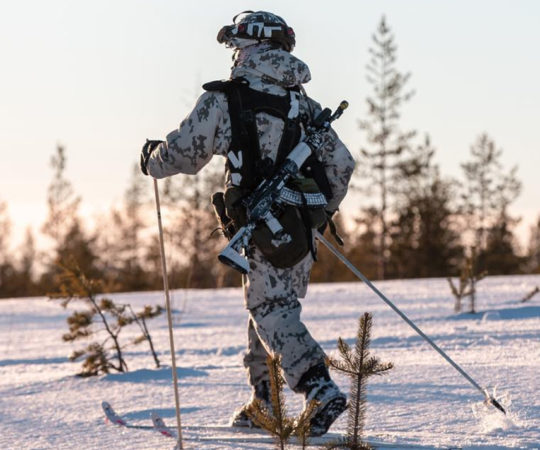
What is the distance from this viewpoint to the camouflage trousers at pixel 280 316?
406cm

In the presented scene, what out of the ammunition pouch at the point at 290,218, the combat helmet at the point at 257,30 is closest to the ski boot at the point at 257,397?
the ammunition pouch at the point at 290,218

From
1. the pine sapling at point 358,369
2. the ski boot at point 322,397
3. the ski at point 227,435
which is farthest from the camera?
the ski boot at point 322,397

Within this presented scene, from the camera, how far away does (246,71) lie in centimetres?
415

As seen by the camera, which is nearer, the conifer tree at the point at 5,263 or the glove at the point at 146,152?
the glove at the point at 146,152

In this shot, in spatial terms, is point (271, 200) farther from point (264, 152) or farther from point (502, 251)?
point (502, 251)

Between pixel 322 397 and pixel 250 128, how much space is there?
1.13 metres

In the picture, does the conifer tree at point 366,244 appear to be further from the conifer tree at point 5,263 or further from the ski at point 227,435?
the ski at point 227,435

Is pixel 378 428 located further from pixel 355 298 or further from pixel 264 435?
pixel 355 298

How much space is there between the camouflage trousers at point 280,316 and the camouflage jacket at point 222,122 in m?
0.46

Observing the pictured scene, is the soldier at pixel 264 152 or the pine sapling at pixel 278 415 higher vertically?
the soldier at pixel 264 152

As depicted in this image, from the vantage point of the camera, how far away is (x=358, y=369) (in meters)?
3.32

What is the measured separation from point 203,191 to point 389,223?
6.99 metres

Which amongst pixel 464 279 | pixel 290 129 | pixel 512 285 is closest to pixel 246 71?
pixel 290 129

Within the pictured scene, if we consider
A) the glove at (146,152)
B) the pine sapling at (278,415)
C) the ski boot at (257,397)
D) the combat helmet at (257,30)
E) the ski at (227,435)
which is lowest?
the ski at (227,435)
